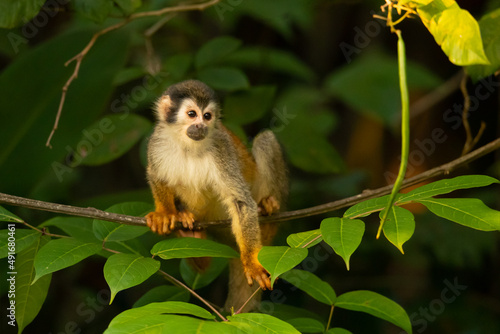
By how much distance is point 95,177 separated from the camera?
17.3 ft

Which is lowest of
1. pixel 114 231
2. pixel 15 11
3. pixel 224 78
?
pixel 114 231

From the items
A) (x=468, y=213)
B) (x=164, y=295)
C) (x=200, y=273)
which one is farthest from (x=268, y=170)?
(x=468, y=213)

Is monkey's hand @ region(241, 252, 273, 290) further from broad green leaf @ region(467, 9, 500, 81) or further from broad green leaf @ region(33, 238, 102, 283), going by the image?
broad green leaf @ region(467, 9, 500, 81)

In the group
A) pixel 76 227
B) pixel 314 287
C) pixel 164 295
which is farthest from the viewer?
pixel 76 227

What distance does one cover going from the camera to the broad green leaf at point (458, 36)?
4.67 feet

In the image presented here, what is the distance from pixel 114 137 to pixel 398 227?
1878mm

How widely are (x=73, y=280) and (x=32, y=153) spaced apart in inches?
49.4

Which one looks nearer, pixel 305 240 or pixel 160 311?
pixel 160 311

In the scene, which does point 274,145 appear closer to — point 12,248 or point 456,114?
point 12,248

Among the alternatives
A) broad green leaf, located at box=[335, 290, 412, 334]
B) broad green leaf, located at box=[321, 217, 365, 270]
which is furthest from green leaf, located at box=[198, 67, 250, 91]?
broad green leaf, located at box=[321, 217, 365, 270]

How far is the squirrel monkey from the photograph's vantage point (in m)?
2.57

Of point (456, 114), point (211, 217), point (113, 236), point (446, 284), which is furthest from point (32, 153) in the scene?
point (456, 114)

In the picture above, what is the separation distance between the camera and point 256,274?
2.43 meters

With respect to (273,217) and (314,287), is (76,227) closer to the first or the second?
(273,217)
